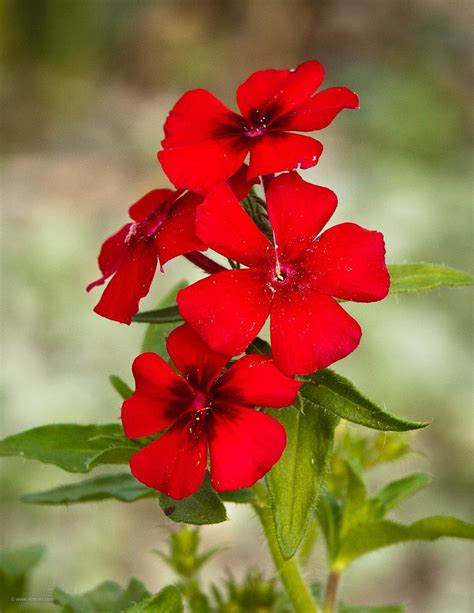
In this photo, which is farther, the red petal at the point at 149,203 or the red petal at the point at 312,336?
the red petal at the point at 149,203

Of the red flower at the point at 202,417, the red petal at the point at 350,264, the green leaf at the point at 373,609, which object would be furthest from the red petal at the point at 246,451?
the green leaf at the point at 373,609

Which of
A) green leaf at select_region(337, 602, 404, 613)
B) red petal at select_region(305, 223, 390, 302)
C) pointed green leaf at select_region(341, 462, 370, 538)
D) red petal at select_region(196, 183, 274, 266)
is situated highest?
red petal at select_region(196, 183, 274, 266)

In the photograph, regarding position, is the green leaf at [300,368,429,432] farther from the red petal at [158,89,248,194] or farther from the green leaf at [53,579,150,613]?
the green leaf at [53,579,150,613]

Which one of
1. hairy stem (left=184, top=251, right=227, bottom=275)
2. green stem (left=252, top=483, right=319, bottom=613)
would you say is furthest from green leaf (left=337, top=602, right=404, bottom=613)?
hairy stem (left=184, top=251, right=227, bottom=275)

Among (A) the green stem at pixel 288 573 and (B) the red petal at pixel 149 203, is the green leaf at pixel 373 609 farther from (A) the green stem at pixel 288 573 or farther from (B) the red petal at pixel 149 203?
(B) the red petal at pixel 149 203

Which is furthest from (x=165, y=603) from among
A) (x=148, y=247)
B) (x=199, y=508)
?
(x=148, y=247)

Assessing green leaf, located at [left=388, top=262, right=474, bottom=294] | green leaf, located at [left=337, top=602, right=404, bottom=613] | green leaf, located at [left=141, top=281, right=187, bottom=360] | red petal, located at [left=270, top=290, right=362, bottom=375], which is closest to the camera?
red petal, located at [left=270, top=290, right=362, bottom=375]

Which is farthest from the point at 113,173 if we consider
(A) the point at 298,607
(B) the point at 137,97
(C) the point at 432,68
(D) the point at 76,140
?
(A) the point at 298,607

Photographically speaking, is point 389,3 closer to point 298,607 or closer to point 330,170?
point 330,170
